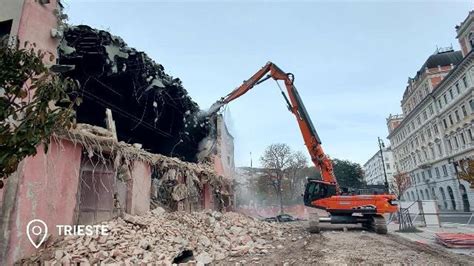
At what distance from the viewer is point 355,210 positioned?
12.9 meters

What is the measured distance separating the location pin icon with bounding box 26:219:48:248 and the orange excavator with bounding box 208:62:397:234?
10.0 m

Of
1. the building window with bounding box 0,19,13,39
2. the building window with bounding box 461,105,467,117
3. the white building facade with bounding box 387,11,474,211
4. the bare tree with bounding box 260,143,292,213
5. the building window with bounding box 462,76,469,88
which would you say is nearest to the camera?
the building window with bounding box 0,19,13,39

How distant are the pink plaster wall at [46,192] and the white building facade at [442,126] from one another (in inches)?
1183

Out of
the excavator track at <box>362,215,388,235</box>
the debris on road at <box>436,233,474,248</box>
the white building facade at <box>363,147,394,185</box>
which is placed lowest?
the debris on road at <box>436,233,474,248</box>

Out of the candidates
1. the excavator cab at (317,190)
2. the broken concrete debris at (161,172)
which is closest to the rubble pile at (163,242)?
the broken concrete debris at (161,172)

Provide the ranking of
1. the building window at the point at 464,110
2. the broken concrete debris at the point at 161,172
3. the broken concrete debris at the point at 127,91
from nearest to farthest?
the broken concrete debris at the point at 161,172, the broken concrete debris at the point at 127,91, the building window at the point at 464,110

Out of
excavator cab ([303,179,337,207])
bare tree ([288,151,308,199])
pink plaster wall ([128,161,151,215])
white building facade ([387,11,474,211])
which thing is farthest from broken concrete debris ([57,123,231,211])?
bare tree ([288,151,308,199])

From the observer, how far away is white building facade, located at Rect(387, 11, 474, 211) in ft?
108

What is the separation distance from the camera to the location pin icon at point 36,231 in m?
6.51

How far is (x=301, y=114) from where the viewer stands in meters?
14.1

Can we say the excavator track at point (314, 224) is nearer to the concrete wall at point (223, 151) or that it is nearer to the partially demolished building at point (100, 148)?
the partially demolished building at point (100, 148)

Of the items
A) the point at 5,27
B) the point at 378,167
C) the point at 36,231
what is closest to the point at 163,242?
the point at 36,231

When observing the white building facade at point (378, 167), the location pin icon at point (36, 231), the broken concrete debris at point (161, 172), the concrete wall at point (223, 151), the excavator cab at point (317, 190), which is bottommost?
the location pin icon at point (36, 231)

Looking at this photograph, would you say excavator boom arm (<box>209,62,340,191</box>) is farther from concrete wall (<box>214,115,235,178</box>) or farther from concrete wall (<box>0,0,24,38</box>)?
concrete wall (<box>0,0,24,38</box>)
